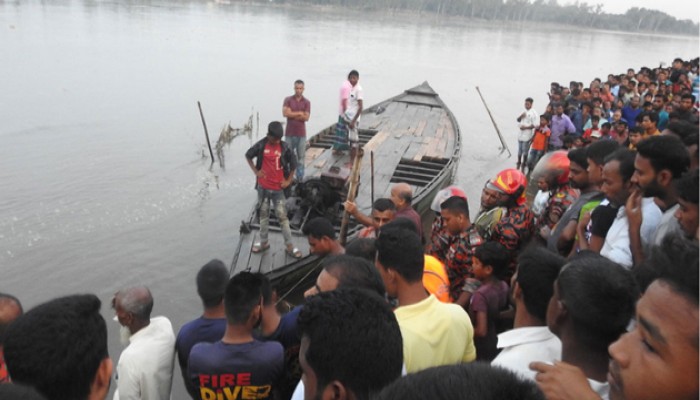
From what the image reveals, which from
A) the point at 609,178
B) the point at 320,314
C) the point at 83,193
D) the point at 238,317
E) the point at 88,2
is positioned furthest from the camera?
the point at 88,2

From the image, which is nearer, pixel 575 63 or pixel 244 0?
pixel 575 63

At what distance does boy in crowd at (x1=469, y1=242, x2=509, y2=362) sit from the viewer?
356 cm

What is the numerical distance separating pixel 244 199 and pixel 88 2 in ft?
173

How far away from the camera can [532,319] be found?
2551mm

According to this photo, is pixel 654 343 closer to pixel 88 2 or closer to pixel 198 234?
pixel 198 234

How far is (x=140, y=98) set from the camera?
20.8 meters

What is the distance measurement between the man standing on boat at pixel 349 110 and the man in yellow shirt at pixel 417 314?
7187 mm

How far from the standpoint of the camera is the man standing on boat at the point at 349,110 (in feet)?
32.8

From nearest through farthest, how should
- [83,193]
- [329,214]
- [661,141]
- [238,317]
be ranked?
[238,317]
[661,141]
[329,214]
[83,193]

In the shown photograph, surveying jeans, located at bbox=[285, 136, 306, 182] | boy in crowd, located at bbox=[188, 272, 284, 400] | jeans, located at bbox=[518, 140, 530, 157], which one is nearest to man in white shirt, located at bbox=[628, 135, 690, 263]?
boy in crowd, located at bbox=[188, 272, 284, 400]

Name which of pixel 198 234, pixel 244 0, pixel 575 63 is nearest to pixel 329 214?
pixel 198 234

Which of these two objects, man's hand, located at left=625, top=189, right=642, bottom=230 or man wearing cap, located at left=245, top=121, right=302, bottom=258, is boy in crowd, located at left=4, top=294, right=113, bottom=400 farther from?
man wearing cap, located at left=245, top=121, right=302, bottom=258

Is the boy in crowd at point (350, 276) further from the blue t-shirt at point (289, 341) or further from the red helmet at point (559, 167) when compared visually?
the red helmet at point (559, 167)

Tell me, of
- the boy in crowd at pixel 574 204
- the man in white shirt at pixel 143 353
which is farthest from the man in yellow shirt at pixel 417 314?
the boy in crowd at pixel 574 204
